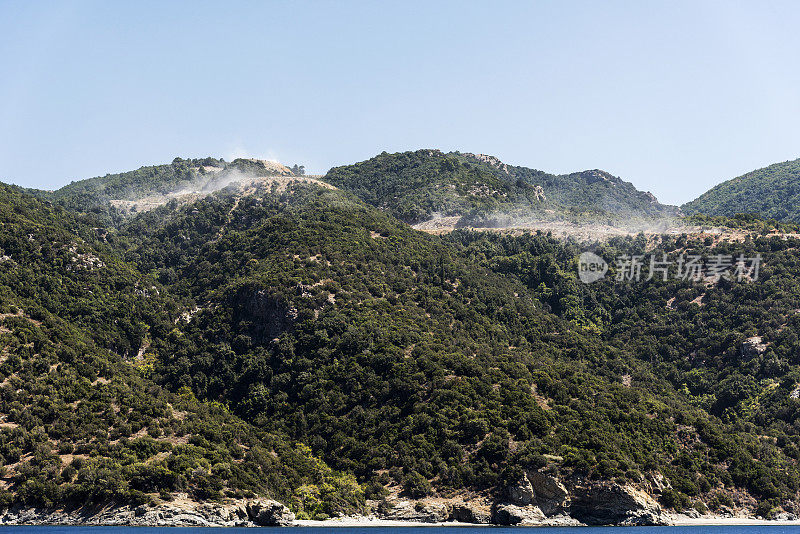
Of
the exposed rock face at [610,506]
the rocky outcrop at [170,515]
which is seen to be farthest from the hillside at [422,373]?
the rocky outcrop at [170,515]

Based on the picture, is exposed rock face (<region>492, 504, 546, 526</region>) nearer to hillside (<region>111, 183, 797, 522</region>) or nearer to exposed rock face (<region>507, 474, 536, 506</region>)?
exposed rock face (<region>507, 474, 536, 506</region>)

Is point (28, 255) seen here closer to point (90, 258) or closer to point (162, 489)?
point (90, 258)

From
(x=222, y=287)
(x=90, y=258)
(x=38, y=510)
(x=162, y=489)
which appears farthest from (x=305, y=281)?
(x=38, y=510)

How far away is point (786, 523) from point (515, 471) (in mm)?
39986

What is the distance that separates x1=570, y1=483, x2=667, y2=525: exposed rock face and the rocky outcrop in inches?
1484

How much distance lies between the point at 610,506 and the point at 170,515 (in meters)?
55.4

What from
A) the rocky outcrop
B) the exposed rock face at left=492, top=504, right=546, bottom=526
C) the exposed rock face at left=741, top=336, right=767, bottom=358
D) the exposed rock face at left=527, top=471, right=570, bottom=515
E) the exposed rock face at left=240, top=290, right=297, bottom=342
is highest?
the exposed rock face at left=240, top=290, right=297, bottom=342

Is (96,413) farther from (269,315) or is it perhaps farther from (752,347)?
(752,347)

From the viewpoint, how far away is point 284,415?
126 m

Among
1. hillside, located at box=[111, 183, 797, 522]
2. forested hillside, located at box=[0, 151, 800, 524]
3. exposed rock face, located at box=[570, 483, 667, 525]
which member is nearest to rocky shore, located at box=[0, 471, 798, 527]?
exposed rock face, located at box=[570, 483, 667, 525]

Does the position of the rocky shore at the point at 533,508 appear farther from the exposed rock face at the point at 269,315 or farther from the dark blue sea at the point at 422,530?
the exposed rock face at the point at 269,315

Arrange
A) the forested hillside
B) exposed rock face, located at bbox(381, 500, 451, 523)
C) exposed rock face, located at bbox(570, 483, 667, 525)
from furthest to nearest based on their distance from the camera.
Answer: the forested hillside → exposed rock face, located at bbox(570, 483, 667, 525) → exposed rock face, located at bbox(381, 500, 451, 523)

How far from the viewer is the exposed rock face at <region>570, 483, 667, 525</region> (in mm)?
104938

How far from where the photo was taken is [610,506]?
105438mm
